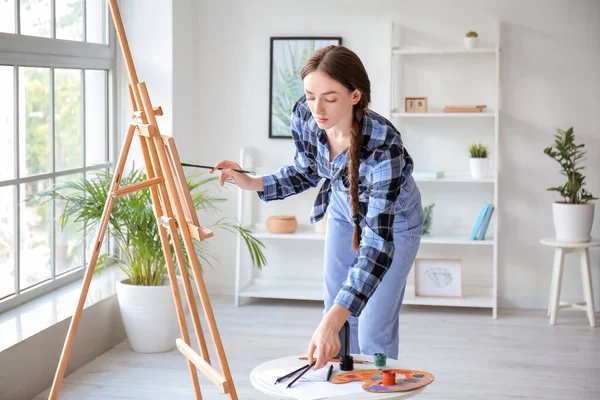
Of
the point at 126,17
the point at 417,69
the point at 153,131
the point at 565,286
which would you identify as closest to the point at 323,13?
the point at 417,69

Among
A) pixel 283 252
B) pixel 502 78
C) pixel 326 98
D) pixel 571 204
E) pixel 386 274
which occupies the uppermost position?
Result: pixel 502 78

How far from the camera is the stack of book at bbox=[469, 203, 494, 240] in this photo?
16.1ft

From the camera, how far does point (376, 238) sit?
2168mm

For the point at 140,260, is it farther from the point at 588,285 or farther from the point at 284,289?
the point at 588,285

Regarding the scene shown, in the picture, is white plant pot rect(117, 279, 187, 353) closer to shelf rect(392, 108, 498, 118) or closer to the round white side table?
shelf rect(392, 108, 498, 118)

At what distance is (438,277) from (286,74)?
1590 millimetres

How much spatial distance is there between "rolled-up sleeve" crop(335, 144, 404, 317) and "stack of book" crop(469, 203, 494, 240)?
107 inches

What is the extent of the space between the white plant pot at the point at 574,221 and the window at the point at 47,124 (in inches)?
104

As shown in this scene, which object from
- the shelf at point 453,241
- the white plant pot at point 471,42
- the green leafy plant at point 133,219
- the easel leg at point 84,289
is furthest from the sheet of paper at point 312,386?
the white plant pot at point 471,42

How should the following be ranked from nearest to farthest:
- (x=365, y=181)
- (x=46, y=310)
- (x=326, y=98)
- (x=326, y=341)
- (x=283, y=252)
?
(x=326, y=341), (x=326, y=98), (x=365, y=181), (x=46, y=310), (x=283, y=252)

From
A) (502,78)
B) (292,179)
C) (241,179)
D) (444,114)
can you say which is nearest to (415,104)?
(444,114)

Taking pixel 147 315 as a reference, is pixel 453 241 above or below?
above

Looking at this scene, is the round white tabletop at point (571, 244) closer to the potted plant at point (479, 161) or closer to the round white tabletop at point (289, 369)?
the potted plant at point (479, 161)

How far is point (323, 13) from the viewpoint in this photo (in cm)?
520
